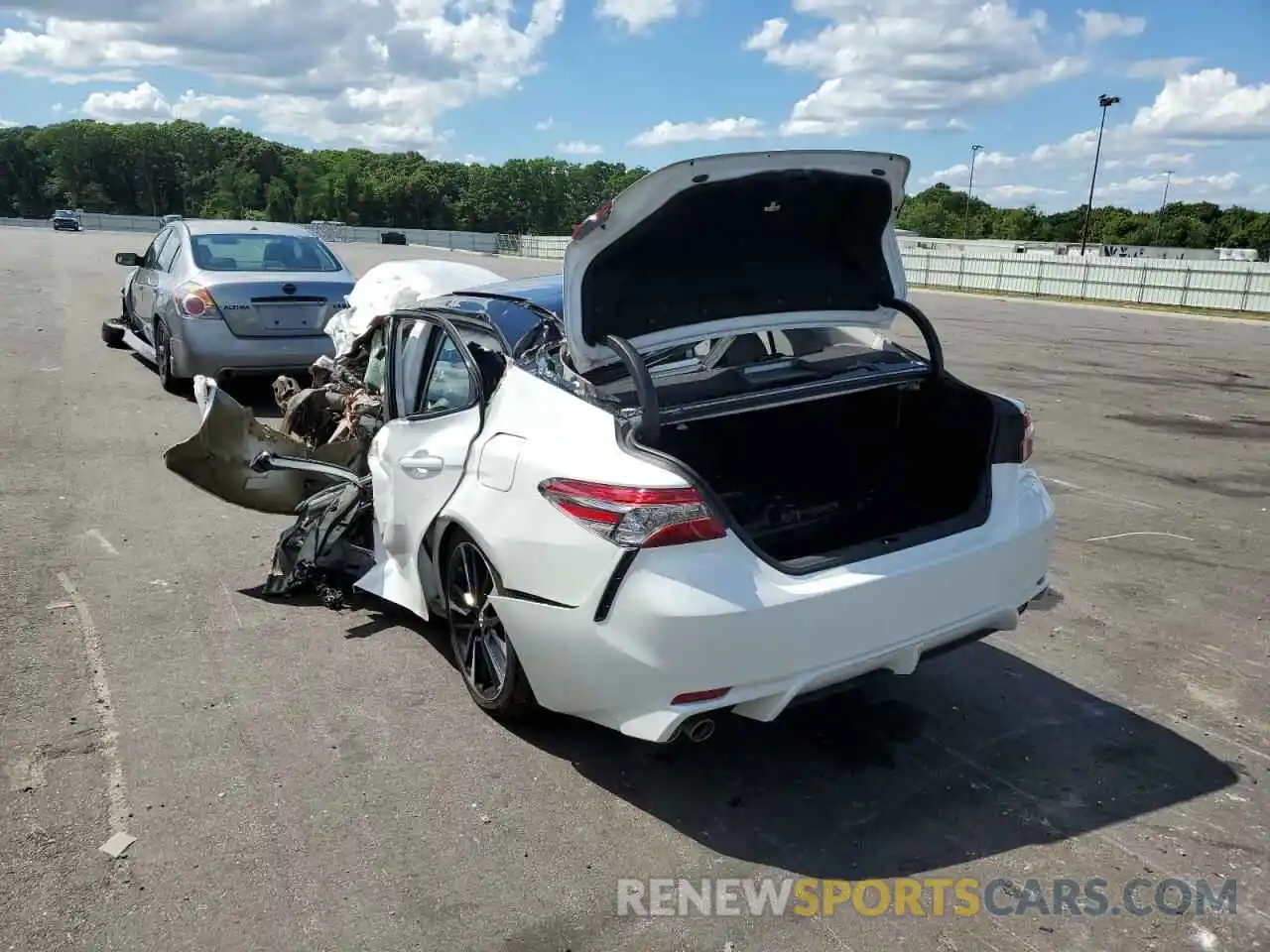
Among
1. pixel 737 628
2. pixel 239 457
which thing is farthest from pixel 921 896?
pixel 239 457

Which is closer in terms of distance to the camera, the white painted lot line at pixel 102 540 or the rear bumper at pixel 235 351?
the white painted lot line at pixel 102 540

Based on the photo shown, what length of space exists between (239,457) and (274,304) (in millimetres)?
3828

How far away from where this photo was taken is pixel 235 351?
376 inches

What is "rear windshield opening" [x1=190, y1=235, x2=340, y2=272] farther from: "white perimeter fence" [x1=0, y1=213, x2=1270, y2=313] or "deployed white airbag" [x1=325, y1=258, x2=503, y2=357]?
"white perimeter fence" [x1=0, y1=213, x2=1270, y2=313]

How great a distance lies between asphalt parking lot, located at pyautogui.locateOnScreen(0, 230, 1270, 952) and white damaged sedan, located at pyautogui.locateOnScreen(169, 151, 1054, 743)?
0.38 m

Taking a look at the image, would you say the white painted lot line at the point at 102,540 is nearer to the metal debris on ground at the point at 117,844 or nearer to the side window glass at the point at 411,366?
the side window glass at the point at 411,366

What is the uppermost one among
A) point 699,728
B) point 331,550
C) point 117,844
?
point 699,728

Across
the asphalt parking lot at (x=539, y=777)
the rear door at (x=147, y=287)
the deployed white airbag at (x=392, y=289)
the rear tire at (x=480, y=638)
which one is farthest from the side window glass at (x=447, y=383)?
the rear door at (x=147, y=287)

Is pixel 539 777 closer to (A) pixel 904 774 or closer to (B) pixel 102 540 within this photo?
(A) pixel 904 774

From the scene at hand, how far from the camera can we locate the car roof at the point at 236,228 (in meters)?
10.8

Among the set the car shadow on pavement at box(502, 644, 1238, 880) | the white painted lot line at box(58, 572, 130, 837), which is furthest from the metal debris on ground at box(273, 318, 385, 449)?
the car shadow on pavement at box(502, 644, 1238, 880)

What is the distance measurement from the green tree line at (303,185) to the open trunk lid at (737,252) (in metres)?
109

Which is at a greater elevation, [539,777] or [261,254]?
[261,254]

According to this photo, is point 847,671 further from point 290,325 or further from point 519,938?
point 290,325
